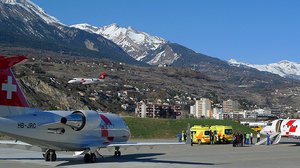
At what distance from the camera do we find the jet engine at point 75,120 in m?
33.1

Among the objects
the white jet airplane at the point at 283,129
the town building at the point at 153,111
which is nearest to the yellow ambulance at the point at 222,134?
the white jet airplane at the point at 283,129

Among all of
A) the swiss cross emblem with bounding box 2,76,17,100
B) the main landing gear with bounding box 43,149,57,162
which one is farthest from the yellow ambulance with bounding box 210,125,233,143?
the swiss cross emblem with bounding box 2,76,17,100

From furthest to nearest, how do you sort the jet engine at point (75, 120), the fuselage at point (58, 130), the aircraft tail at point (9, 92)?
the jet engine at point (75, 120), the fuselage at point (58, 130), the aircraft tail at point (9, 92)

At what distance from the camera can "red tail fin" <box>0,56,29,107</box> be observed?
30109 mm

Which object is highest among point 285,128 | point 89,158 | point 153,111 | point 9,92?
point 153,111

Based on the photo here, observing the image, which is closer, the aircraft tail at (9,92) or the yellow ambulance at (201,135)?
the aircraft tail at (9,92)

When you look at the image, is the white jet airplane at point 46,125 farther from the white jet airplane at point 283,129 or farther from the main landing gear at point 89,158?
the white jet airplane at point 283,129

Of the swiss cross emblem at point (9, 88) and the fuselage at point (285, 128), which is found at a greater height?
the swiss cross emblem at point (9, 88)

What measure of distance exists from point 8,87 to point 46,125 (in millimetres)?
3143

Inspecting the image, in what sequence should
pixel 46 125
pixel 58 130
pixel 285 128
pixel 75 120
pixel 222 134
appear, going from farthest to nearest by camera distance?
pixel 222 134 → pixel 285 128 → pixel 75 120 → pixel 58 130 → pixel 46 125

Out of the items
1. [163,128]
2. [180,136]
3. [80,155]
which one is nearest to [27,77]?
[163,128]

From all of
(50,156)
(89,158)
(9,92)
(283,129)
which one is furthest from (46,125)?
(283,129)

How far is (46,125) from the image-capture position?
31812mm

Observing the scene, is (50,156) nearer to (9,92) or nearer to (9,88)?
(9,92)
